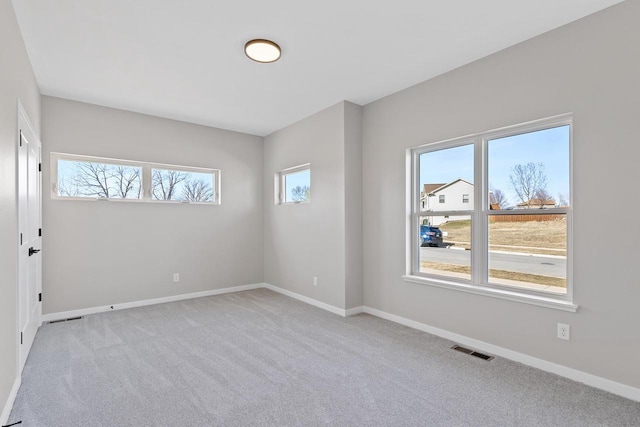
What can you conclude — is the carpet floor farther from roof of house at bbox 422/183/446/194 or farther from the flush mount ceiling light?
the flush mount ceiling light

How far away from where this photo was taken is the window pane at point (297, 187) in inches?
194

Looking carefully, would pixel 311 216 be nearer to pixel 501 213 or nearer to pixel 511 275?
pixel 501 213

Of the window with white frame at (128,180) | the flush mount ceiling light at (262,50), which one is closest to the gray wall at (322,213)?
the window with white frame at (128,180)

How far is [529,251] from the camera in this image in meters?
2.79

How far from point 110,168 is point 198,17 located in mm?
2927

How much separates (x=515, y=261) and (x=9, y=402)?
156 inches

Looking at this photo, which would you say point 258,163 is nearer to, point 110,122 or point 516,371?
point 110,122

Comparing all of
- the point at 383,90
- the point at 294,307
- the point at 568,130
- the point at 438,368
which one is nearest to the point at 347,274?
the point at 294,307

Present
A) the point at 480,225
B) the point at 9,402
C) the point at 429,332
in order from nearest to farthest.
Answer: the point at 9,402 → the point at 480,225 → the point at 429,332

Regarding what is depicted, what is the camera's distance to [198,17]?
2395 mm

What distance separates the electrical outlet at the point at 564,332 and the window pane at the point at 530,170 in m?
0.96

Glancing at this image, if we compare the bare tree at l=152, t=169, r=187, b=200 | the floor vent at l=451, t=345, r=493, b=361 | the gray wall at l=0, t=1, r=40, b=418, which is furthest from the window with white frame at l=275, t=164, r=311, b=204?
the gray wall at l=0, t=1, r=40, b=418

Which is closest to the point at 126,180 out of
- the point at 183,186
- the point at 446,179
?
the point at 183,186

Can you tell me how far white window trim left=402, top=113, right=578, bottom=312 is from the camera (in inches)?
99.7
